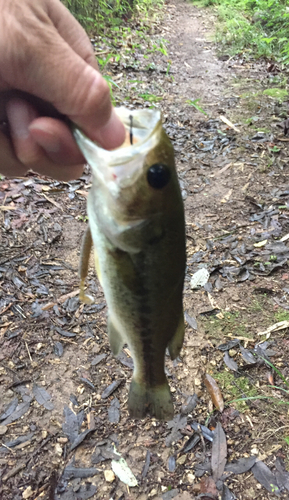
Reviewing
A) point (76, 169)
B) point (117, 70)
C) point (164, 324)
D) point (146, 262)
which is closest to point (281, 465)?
point (164, 324)

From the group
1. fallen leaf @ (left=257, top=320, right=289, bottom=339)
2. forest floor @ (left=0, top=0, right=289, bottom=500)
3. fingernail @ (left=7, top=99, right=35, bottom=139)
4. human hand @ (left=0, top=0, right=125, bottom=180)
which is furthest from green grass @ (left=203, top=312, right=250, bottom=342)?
fingernail @ (left=7, top=99, right=35, bottom=139)

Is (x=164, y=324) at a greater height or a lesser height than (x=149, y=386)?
greater

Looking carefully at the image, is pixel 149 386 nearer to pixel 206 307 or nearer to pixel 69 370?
pixel 69 370

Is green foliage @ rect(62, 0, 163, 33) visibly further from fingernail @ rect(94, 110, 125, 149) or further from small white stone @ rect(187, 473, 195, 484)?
small white stone @ rect(187, 473, 195, 484)

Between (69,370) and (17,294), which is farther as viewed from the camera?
(17,294)

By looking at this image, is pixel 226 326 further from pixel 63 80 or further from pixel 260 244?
pixel 63 80

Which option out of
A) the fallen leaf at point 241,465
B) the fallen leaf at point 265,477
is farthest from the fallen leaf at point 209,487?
the fallen leaf at point 265,477
